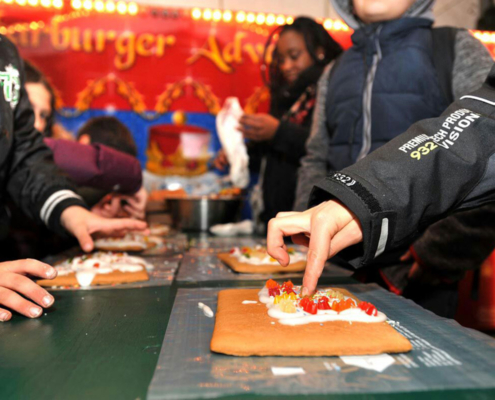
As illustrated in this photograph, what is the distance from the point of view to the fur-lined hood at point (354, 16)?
4.69 ft

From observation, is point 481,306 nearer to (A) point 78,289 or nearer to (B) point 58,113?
(A) point 78,289

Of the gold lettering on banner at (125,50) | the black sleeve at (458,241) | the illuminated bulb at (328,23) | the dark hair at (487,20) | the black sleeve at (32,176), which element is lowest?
the black sleeve at (458,241)

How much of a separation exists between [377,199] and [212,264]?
89 centimetres

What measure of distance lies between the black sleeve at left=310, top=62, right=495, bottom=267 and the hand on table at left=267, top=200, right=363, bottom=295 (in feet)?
0.12

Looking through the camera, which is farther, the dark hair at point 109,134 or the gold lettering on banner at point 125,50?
the gold lettering on banner at point 125,50

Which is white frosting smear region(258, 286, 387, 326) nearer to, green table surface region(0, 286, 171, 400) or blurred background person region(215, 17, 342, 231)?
green table surface region(0, 286, 171, 400)

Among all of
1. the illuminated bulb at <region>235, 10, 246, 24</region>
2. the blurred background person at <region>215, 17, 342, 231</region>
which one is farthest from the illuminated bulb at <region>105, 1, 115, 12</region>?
the blurred background person at <region>215, 17, 342, 231</region>

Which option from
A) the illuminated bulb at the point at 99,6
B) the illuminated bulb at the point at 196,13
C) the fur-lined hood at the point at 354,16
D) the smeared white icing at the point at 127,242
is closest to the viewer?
the fur-lined hood at the point at 354,16

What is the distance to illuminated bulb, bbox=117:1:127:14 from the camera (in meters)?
3.65

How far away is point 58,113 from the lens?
3555 mm

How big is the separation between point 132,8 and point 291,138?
2380 mm

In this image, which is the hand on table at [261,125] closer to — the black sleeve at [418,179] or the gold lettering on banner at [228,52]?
the black sleeve at [418,179]

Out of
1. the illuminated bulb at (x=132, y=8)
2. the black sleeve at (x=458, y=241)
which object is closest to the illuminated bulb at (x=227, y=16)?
the illuminated bulb at (x=132, y=8)

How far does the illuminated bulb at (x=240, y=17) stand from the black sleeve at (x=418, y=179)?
11.3 ft
